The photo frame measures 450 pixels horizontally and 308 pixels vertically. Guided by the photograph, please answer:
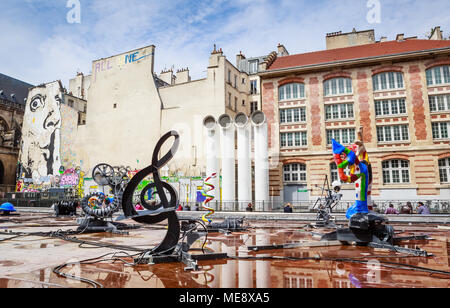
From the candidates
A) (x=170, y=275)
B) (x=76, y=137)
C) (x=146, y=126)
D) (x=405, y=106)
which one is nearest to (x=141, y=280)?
(x=170, y=275)

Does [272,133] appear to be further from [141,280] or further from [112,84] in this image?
[141,280]

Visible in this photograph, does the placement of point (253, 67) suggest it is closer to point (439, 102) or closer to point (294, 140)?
point (294, 140)

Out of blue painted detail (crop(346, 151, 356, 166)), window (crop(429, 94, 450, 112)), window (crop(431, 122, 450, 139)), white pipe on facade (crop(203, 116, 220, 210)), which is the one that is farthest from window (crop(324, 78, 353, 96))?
blue painted detail (crop(346, 151, 356, 166))

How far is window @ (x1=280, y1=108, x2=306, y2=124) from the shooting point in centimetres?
2867

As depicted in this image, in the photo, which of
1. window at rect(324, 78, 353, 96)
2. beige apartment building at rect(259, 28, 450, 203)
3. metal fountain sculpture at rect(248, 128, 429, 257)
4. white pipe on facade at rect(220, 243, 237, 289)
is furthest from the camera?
window at rect(324, 78, 353, 96)

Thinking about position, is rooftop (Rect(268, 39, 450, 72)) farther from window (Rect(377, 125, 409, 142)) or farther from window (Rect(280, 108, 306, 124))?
window (Rect(377, 125, 409, 142))

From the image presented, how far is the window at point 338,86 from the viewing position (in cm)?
2761

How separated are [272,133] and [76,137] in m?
27.8

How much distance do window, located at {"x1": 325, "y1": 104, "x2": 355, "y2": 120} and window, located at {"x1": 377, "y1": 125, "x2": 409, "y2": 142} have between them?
273 cm

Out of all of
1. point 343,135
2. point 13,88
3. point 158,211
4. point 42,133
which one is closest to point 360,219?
point 158,211

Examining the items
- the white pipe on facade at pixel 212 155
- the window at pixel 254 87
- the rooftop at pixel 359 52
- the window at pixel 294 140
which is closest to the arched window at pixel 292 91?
the rooftop at pixel 359 52

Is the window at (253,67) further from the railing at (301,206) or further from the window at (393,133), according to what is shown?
the railing at (301,206)

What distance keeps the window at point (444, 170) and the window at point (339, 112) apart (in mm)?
7786

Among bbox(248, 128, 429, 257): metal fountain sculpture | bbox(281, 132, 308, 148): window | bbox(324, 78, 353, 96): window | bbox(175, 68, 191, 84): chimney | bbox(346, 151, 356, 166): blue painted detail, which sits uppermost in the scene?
bbox(175, 68, 191, 84): chimney
